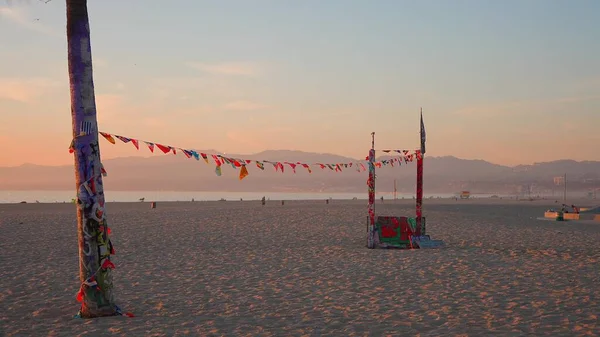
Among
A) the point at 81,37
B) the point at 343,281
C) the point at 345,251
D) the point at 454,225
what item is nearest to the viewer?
the point at 81,37

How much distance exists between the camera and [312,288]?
11.1 meters

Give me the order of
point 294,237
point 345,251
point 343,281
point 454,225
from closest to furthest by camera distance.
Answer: point 343,281 < point 345,251 < point 294,237 < point 454,225

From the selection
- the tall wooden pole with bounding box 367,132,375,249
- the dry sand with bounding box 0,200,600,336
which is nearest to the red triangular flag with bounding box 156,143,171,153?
the dry sand with bounding box 0,200,600,336

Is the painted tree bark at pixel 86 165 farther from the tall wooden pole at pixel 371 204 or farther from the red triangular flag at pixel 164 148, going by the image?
the tall wooden pole at pixel 371 204

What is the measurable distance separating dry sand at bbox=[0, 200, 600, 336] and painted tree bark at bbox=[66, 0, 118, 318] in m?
0.49

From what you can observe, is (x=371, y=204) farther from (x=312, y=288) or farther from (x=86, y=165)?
(x=86, y=165)

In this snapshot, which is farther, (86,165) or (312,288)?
(312,288)

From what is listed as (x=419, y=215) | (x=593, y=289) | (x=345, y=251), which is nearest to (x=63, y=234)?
(x=345, y=251)

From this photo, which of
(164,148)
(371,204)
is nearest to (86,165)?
(164,148)

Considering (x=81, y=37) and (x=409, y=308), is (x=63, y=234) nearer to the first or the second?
(x=81, y=37)

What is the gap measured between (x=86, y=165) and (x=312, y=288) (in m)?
4.76

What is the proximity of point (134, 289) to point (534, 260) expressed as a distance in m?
9.93

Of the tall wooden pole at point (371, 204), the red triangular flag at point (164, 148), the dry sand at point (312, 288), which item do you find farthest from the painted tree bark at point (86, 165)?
the tall wooden pole at point (371, 204)

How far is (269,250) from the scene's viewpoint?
1747 cm
